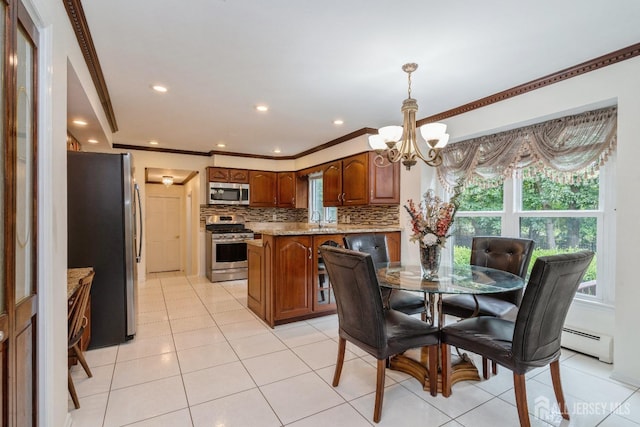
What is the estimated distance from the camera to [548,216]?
9.92 ft

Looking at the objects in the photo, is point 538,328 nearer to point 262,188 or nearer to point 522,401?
point 522,401

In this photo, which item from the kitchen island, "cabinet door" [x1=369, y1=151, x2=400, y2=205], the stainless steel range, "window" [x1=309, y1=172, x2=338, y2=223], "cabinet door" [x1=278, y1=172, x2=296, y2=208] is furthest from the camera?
"cabinet door" [x1=278, y1=172, x2=296, y2=208]

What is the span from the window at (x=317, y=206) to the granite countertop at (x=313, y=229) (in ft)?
0.54

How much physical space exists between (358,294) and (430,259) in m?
0.78

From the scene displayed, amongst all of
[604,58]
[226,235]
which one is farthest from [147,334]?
[604,58]

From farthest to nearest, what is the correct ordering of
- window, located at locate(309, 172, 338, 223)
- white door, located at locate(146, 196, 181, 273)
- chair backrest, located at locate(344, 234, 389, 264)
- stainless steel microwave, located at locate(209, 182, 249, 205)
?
1. white door, located at locate(146, 196, 181, 273)
2. window, located at locate(309, 172, 338, 223)
3. stainless steel microwave, located at locate(209, 182, 249, 205)
4. chair backrest, located at locate(344, 234, 389, 264)

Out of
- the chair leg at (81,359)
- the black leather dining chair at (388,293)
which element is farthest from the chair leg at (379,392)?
the chair leg at (81,359)

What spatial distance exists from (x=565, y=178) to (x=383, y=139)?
1.75 m

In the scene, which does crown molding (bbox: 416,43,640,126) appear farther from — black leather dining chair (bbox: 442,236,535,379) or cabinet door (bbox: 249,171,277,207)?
cabinet door (bbox: 249,171,277,207)

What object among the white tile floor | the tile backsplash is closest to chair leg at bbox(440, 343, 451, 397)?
the white tile floor

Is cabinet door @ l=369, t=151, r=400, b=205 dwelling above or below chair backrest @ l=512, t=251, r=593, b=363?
above

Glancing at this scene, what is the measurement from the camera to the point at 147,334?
3.12m

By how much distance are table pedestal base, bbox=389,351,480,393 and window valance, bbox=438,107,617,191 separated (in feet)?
6.14

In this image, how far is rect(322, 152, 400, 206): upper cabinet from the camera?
415 cm
